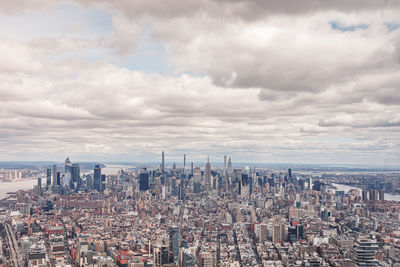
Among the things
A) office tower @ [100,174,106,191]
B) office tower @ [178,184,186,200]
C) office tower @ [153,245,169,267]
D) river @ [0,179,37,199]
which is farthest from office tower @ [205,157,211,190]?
office tower @ [153,245,169,267]

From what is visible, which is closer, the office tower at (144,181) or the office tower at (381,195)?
the office tower at (381,195)

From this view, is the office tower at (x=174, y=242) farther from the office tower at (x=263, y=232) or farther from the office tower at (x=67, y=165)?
the office tower at (x=67, y=165)

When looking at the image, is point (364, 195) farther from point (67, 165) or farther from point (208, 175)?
point (67, 165)

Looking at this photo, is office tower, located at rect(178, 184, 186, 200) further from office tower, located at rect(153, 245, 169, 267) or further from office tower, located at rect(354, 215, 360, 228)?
office tower, located at rect(153, 245, 169, 267)

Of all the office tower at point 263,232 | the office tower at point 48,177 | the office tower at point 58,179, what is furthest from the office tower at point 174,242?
the office tower at point 58,179

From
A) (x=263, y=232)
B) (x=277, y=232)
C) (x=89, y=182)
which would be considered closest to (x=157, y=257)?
(x=263, y=232)

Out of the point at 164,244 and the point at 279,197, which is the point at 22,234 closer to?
the point at 164,244
